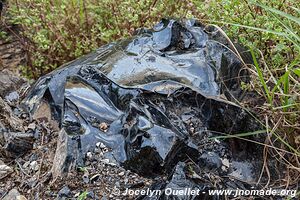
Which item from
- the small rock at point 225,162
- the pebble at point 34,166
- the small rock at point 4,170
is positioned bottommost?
the small rock at point 4,170

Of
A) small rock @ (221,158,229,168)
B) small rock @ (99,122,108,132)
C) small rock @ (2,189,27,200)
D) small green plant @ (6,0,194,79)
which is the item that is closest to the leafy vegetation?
small green plant @ (6,0,194,79)

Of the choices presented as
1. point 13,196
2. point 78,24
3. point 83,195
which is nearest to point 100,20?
point 78,24

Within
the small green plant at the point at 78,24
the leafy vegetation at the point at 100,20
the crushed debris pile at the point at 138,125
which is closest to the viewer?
the crushed debris pile at the point at 138,125

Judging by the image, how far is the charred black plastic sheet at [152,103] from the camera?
2217 mm

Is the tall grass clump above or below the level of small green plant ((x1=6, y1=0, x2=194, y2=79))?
above

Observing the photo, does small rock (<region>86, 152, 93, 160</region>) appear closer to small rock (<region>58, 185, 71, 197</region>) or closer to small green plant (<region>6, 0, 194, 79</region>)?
small rock (<region>58, 185, 71, 197</region>)

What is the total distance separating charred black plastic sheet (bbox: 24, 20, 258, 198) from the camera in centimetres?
222

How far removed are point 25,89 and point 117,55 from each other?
2.32ft

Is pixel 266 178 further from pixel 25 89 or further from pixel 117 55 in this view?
pixel 25 89

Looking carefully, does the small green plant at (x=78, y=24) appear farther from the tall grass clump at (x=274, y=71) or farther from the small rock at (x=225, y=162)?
the small rock at (x=225, y=162)

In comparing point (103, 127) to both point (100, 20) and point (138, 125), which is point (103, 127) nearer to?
point (138, 125)

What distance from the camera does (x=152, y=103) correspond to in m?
2.34

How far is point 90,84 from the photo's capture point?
8.24ft

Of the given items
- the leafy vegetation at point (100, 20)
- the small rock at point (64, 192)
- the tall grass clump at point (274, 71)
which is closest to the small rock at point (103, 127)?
the small rock at point (64, 192)
